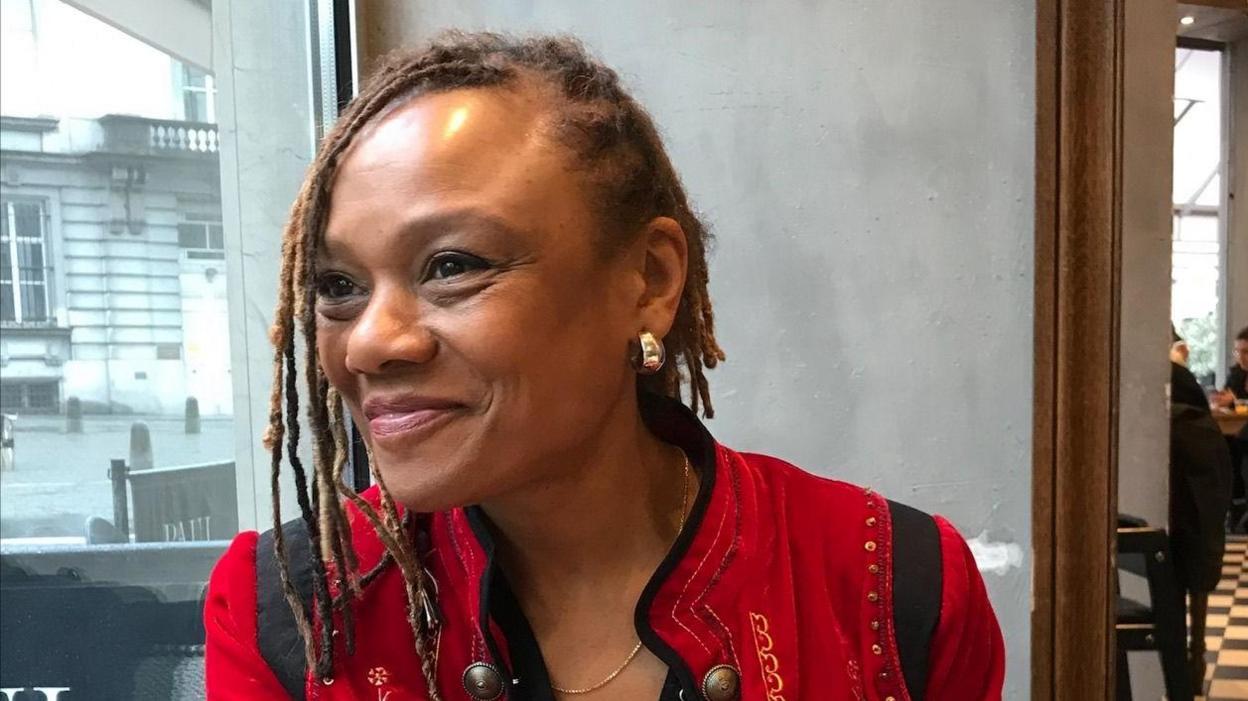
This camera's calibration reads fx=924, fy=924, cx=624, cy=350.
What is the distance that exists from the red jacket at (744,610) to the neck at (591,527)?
0.14ft

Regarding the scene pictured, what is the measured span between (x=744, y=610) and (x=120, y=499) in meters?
0.89

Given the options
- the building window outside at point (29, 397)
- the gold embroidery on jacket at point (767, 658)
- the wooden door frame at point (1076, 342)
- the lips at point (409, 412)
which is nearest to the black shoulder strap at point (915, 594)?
the gold embroidery on jacket at point (767, 658)

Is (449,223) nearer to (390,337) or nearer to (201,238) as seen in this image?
(390,337)

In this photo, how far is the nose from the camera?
64cm

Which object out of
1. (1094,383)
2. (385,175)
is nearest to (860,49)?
(1094,383)

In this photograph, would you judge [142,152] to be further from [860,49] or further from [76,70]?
[860,49]

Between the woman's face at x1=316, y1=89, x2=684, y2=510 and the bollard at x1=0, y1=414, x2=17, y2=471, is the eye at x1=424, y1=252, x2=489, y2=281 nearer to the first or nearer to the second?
the woman's face at x1=316, y1=89, x2=684, y2=510

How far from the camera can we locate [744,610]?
0.78m

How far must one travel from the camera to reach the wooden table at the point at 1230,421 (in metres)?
1.35

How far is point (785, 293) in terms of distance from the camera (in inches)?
51.6

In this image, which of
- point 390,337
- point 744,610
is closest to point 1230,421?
point 744,610

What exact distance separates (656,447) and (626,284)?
0.21m

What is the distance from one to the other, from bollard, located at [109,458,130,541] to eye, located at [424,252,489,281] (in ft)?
2.62

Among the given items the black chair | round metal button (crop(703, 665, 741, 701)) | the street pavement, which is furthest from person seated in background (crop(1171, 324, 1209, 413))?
the street pavement
